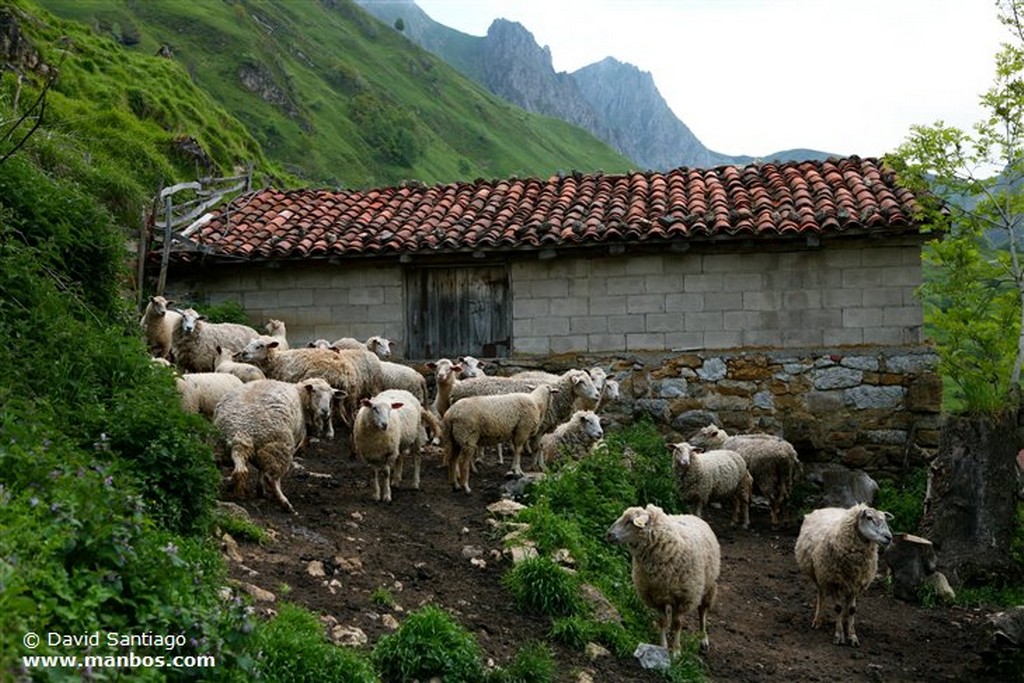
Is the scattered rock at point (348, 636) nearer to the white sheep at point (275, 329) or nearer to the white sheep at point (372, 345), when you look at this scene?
the white sheep at point (372, 345)

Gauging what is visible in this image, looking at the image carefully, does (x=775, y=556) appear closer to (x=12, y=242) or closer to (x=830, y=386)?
(x=830, y=386)

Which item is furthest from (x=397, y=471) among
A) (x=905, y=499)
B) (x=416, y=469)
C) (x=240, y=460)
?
(x=905, y=499)

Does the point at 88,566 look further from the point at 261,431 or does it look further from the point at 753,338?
the point at 753,338

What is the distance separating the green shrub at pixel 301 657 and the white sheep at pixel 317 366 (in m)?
6.49

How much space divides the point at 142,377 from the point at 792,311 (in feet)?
31.4

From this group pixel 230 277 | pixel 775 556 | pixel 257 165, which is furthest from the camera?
pixel 257 165

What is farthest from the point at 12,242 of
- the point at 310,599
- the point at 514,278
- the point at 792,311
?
the point at 792,311

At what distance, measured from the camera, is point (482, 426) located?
10344mm

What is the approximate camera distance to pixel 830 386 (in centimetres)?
1331

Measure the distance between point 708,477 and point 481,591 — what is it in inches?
192

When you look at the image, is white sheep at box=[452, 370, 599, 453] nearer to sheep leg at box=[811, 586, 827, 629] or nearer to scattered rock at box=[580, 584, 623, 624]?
sheep leg at box=[811, 586, 827, 629]

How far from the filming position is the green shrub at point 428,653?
568 cm

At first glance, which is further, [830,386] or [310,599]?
[830,386]

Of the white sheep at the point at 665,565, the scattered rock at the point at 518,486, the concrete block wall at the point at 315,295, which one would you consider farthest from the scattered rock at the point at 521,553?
the concrete block wall at the point at 315,295
